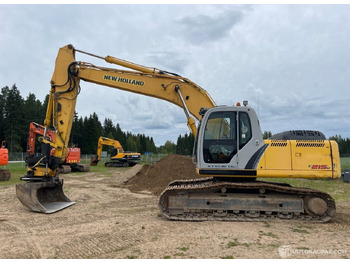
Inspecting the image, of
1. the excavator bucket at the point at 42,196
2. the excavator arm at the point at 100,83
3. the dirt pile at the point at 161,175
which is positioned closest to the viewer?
the excavator bucket at the point at 42,196

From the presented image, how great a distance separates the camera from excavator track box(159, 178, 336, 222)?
23.7 feet

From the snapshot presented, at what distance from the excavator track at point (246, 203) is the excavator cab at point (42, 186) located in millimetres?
4063

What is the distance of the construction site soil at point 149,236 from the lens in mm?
5051

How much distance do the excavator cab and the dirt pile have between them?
461cm

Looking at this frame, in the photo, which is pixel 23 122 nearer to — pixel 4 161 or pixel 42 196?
pixel 4 161

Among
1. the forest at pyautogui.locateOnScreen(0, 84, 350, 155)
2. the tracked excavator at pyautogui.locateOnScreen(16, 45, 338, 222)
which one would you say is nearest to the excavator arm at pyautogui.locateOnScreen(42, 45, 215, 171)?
the tracked excavator at pyautogui.locateOnScreen(16, 45, 338, 222)

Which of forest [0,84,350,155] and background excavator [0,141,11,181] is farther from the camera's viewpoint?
forest [0,84,350,155]

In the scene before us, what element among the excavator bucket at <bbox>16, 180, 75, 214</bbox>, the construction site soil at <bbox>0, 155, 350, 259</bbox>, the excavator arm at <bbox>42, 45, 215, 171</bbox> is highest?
the excavator arm at <bbox>42, 45, 215, 171</bbox>

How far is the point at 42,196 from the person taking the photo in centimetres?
927

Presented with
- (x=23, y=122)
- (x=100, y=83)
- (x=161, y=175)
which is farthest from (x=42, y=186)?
(x=23, y=122)

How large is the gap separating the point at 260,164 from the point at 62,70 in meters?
7.43

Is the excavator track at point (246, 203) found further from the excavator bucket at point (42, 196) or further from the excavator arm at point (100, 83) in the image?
the excavator bucket at point (42, 196)

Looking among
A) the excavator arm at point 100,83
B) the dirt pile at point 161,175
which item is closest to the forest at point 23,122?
the dirt pile at point 161,175

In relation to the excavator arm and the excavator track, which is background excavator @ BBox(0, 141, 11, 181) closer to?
the excavator arm
